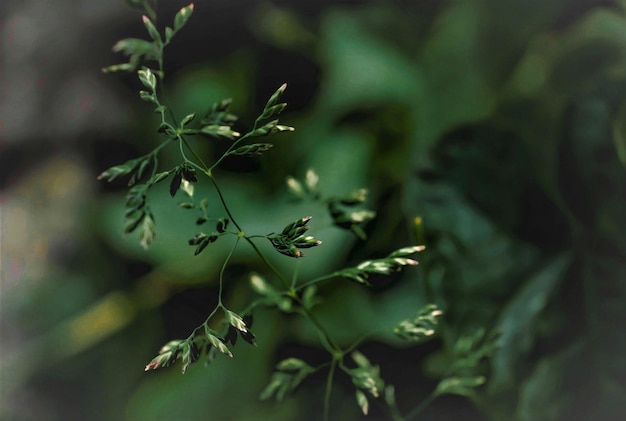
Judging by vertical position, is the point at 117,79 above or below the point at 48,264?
above

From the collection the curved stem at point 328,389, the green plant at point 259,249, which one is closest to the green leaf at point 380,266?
the green plant at point 259,249

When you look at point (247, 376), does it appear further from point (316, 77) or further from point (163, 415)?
point (316, 77)

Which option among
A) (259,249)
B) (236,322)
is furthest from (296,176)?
(236,322)

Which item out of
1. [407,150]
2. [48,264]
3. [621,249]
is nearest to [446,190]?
[407,150]

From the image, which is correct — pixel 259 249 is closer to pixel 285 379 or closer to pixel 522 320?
pixel 285 379

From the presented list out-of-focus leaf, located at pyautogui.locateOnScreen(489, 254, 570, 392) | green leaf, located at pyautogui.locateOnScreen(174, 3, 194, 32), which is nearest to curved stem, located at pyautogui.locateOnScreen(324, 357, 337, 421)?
out-of-focus leaf, located at pyautogui.locateOnScreen(489, 254, 570, 392)

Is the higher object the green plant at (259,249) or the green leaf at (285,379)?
the green plant at (259,249)

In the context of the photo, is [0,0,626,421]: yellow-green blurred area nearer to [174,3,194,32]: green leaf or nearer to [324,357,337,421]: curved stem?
[324,357,337,421]: curved stem

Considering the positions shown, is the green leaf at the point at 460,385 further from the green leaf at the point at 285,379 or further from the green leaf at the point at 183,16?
the green leaf at the point at 183,16
